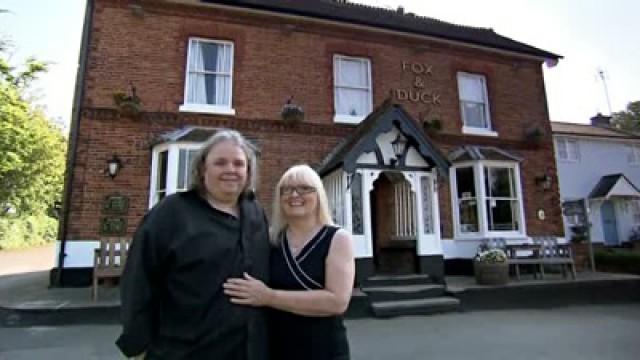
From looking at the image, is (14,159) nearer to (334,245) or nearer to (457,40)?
(457,40)

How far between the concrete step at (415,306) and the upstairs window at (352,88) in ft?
15.8

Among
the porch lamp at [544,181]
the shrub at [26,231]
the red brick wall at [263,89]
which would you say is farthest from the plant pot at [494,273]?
the shrub at [26,231]

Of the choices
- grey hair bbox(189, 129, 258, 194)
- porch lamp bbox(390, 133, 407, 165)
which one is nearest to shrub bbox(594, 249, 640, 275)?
porch lamp bbox(390, 133, 407, 165)

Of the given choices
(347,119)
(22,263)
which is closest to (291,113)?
(347,119)

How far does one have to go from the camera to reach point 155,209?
177 cm

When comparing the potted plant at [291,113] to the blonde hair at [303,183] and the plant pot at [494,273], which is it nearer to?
the plant pot at [494,273]

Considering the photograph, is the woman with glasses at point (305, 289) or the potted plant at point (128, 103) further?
the potted plant at point (128, 103)

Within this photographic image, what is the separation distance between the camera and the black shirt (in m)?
1.61

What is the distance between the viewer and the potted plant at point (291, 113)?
9.51m

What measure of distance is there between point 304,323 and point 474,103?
37.1 ft

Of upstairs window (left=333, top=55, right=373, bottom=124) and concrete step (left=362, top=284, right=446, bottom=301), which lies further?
upstairs window (left=333, top=55, right=373, bottom=124)

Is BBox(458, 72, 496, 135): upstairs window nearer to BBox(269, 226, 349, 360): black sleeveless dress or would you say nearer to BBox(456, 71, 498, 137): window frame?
BBox(456, 71, 498, 137): window frame

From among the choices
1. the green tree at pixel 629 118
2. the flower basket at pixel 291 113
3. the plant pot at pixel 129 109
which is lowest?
the plant pot at pixel 129 109

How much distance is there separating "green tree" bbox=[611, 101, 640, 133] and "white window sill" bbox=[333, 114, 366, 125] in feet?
113
